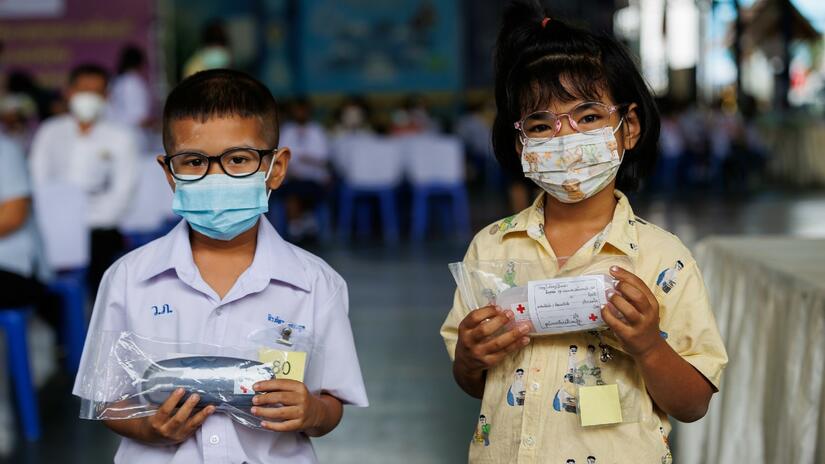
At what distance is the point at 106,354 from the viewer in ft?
5.61

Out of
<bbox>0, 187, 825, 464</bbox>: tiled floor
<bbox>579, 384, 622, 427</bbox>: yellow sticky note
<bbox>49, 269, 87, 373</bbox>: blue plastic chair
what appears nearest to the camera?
<bbox>579, 384, 622, 427</bbox>: yellow sticky note

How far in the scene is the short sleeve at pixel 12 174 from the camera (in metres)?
4.05

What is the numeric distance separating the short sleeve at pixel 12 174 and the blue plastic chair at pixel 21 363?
49 cm

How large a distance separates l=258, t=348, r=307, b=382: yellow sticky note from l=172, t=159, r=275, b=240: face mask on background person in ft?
0.87

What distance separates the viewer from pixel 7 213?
13.6ft

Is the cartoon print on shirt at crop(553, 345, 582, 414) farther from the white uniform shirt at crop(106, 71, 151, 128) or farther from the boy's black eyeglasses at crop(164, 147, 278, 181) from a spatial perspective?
the white uniform shirt at crop(106, 71, 151, 128)

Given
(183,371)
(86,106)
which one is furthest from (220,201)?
(86,106)

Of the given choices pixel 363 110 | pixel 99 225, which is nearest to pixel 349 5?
pixel 363 110

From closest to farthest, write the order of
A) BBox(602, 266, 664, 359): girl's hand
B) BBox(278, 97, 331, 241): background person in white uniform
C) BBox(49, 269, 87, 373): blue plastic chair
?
BBox(602, 266, 664, 359): girl's hand
BBox(49, 269, 87, 373): blue plastic chair
BBox(278, 97, 331, 241): background person in white uniform

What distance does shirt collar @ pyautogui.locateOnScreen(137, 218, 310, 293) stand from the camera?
5.97ft

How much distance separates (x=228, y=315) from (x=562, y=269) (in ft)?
1.92

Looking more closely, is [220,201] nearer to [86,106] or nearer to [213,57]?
[86,106]

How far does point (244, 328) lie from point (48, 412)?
2.94 meters

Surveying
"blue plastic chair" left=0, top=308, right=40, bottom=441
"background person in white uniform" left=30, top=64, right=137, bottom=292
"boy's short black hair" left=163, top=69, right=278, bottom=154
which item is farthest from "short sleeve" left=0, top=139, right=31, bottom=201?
"boy's short black hair" left=163, top=69, right=278, bottom=154
